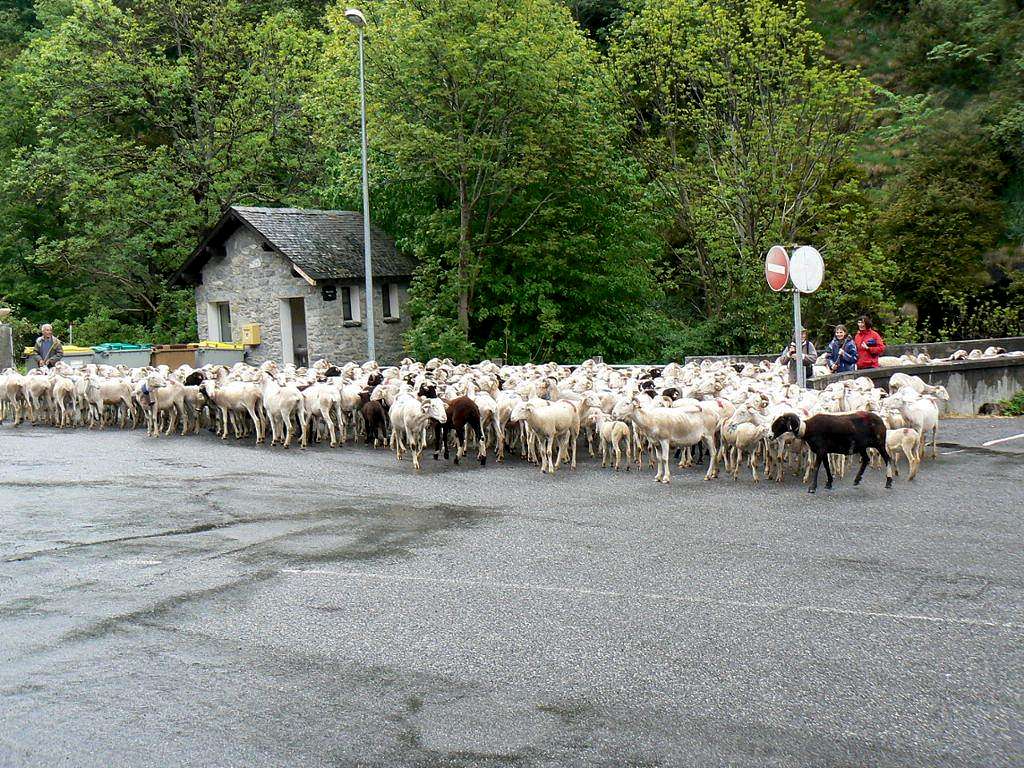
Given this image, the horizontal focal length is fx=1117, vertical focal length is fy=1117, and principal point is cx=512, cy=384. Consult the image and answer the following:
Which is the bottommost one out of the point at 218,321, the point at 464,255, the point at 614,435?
the point at 614,435

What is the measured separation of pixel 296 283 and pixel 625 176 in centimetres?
1117

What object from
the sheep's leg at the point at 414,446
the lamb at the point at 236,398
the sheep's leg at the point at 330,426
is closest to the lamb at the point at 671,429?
the sheep's leg at the point at 414,446

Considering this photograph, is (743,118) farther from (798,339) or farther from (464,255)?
(798,339)

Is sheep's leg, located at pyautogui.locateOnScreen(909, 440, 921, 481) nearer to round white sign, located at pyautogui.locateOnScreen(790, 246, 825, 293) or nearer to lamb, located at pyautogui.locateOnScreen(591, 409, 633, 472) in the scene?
lamb, located at pyautogui.locateOnScreen(591, 409, 633, 472)

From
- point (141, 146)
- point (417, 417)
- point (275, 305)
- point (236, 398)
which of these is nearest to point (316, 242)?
point (275, 305)

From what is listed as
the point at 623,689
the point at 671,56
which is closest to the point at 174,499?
the point at 623,689

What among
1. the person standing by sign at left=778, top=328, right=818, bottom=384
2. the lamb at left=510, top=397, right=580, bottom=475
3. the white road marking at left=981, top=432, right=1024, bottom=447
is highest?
the person standing by sign at left=778, top=328, right=818, bottom=384

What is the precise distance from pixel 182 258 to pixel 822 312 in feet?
87.3

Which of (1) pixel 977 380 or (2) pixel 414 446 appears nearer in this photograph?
(2) pixel 414 446

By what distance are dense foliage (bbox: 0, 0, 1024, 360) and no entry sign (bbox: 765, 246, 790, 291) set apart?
483 inches

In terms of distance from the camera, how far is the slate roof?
3550 centimetres

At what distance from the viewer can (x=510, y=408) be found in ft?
54.2

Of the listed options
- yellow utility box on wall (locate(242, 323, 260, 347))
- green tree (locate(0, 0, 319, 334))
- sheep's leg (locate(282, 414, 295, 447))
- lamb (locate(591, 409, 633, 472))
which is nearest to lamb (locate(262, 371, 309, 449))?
sheep's leg (locate(282, 414, 295, 447))

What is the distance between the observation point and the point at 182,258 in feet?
151
